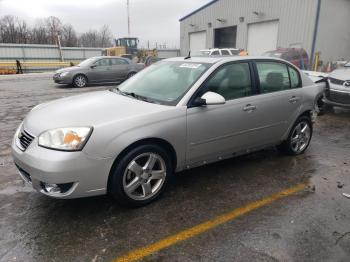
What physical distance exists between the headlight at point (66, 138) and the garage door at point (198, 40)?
26.6 m

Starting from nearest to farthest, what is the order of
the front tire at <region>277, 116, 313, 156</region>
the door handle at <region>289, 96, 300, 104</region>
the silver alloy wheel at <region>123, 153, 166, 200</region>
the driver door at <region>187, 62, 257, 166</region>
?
the silver alloy wheel at <region>123, 153, 166, 200</region> → the driver door at <region>187, 62, 257, 166</region> → the door handle at <region>289, 96, 300, 104</region> → the front tire at <region>277, 116, 313, 156</region>

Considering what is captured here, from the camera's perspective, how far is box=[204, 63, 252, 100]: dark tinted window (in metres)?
3.72

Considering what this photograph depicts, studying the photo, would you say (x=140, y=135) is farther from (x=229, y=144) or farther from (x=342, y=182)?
(x=342, y=182)

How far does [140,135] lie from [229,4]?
79.1 feet

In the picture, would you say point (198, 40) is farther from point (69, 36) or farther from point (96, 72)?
point (69, 36)

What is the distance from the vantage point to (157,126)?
318 centimetres

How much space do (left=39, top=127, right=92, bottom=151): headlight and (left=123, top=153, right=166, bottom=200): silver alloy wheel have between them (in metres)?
0.54

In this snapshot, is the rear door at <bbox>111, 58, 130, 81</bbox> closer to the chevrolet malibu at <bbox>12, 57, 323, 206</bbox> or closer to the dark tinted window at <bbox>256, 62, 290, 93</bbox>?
the chevrolet malibu at <bbox>12, 57, 323, 206</bbox>

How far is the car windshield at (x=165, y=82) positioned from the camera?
141 inches

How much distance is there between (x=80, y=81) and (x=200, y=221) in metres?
12.5

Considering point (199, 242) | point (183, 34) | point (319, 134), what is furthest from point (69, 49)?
point (199, 242)

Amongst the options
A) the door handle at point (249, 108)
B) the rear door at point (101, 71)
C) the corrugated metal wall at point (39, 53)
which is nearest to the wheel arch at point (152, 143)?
the door handle at point (249, 108)

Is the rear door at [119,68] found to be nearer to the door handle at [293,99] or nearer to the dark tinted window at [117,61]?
the dark tinted window at [117,61]

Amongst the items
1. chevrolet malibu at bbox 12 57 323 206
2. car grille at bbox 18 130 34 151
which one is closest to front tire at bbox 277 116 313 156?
chevrolet malibu at bbox 12 57 323 206
